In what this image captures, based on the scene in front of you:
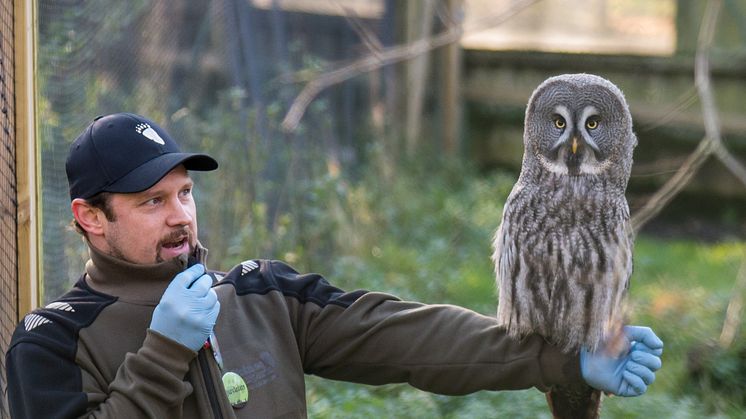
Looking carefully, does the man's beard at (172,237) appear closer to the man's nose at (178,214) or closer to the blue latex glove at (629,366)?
the man's nose at (178,214)

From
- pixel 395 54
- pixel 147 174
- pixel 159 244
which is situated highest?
pixel 395 54

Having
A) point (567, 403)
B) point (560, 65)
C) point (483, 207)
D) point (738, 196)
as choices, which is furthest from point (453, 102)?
point (567, 403)

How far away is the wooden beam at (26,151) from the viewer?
2459 millimetres

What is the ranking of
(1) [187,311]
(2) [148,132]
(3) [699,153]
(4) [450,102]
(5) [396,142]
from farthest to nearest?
(4) [450,102], (5) [396,142], (3) [699,153], (2) [148,132], (1) [187,311]

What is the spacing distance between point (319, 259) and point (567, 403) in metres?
2.94

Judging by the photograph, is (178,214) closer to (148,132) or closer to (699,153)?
(148,132)

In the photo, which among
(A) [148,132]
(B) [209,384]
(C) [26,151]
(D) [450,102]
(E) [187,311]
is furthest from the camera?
(D) [450,102]

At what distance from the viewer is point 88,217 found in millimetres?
2172

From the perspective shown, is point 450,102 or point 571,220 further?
point 450,102

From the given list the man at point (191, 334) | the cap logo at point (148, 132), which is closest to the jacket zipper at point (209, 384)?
the man at point (191, 334)

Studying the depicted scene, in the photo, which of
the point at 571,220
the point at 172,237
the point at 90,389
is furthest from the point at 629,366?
the point at 90,389

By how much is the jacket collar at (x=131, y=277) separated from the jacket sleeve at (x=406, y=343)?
0.33 metres

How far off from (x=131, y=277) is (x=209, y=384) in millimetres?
273

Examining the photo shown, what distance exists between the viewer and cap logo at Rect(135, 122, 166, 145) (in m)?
2.21
